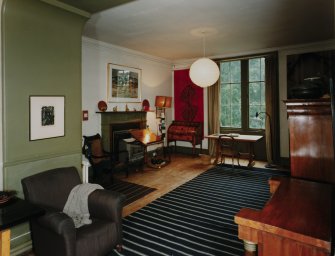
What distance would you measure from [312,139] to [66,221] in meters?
2.03

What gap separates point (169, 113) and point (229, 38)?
10.8ft

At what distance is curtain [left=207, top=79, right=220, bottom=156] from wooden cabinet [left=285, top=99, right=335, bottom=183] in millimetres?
5161

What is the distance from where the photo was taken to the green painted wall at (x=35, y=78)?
2465mm

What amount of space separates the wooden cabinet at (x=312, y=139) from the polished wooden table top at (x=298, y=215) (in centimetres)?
13

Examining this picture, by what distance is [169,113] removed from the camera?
799cm

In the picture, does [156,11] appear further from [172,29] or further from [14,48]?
[14,48]

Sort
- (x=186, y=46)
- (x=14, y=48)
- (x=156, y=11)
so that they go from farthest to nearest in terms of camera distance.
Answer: (x=186, y=46) < (x=156, y=11) < (x=14, y=48)

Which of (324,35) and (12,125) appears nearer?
(12,125)

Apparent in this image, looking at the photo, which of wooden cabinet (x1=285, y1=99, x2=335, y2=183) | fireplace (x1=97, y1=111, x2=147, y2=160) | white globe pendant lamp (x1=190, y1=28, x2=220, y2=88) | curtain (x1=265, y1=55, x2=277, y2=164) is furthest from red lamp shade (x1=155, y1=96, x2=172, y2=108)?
wooden cabinet (x1=285, y1=99, x2=335, y2=183)

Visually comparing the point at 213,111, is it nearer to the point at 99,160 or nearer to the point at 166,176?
the point at 166,176

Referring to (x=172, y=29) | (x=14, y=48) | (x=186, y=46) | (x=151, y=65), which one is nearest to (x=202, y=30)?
(x=172, y=29)

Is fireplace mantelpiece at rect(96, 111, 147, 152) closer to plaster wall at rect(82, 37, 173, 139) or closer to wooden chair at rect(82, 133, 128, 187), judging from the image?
plaster wall at rect(82, 37, 173, 139)

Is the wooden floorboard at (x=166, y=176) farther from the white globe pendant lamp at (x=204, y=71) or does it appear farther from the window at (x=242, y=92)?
the white globe pendant lamp at (x=204, y=71)

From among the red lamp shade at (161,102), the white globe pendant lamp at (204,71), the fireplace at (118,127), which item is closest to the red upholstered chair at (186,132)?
the red lamp shade at (161,102)
